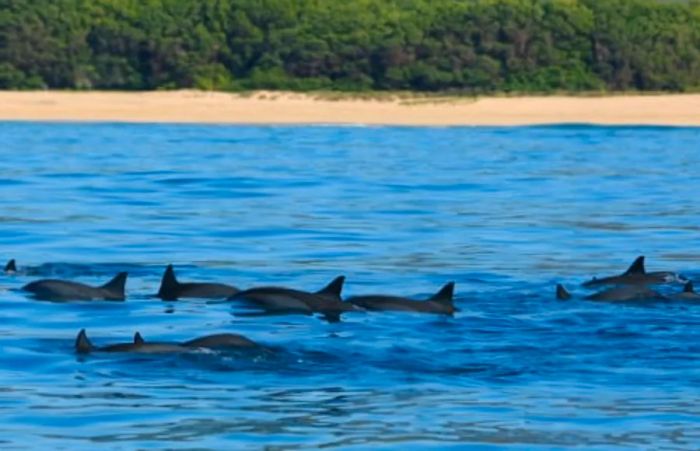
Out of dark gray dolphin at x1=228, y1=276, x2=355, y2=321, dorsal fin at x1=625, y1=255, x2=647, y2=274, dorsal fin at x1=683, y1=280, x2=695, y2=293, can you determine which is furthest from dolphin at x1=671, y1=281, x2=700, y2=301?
dark gray dolphin at x1=228, y1=276, x2=355, y2=321

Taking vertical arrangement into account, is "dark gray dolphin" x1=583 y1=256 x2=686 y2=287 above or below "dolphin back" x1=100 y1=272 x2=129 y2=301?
below

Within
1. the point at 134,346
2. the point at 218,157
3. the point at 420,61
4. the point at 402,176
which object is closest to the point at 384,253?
the point at 134,346

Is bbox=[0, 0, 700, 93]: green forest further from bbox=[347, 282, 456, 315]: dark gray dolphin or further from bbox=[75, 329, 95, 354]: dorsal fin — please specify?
bbox=[75, 329, 95, 354]: dorsal fin

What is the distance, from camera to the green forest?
62094 mm

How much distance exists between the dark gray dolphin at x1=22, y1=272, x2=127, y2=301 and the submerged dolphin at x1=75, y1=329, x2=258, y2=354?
3064mm

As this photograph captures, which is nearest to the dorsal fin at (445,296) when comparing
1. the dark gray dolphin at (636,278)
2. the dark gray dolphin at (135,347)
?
the dark gray dolphin at (636,278)

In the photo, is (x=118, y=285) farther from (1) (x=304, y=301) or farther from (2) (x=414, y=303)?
(2) (x=414, y=303)

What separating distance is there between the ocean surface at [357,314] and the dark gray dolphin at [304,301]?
0.24 metres

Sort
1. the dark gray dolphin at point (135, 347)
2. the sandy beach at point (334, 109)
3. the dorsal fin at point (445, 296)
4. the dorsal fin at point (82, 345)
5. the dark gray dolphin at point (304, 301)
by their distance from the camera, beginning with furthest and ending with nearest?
1. the sandy beach at point (334, 109)
2. the dorsal fin at point (445, 296)
3. the dark gray dolphin at point (304, 301)
4. the dorsal fin at point (82, 345)
5. the dark gray dolphin at point (135, 347)

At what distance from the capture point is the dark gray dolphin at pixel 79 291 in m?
18.0

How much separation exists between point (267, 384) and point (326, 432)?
1.65 m

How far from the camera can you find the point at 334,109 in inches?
2287

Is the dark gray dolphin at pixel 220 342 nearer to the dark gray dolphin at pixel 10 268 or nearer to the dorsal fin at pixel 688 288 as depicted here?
the dorsal fin at pixel 688 288

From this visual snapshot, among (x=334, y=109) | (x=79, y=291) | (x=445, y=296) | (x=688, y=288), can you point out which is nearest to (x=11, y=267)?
(x=79, y=291)
